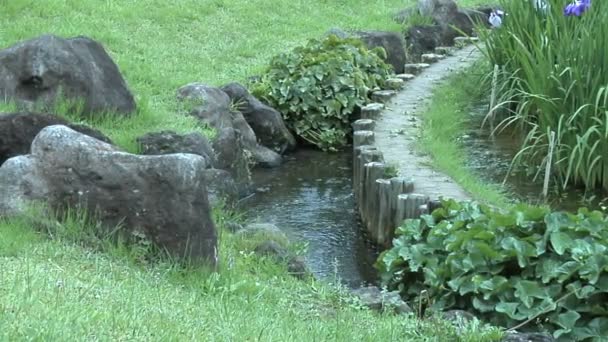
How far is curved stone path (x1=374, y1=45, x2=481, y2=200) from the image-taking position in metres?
9.55

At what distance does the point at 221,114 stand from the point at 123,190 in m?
4.93

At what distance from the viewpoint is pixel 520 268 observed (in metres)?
7.11

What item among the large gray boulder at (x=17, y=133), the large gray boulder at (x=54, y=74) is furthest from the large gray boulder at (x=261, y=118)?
the large gray boulder at (x=17, y=133)

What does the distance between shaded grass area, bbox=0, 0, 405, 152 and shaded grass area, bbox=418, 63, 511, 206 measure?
7.40 ft

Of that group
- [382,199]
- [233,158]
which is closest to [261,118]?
[233,158]

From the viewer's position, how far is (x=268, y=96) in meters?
13.6

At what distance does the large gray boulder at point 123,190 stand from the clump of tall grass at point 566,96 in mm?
3596

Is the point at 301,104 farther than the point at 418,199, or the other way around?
the point at 301,104

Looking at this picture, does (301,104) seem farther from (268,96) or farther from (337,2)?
(337,2)

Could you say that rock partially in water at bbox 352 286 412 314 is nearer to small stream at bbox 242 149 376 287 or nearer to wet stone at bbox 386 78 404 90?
small stream at bbox 242 149 376 287

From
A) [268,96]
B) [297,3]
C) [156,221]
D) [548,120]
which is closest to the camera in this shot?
[156,221]

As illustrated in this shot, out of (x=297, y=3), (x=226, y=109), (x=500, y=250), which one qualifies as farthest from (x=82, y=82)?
(x=297, y=3)

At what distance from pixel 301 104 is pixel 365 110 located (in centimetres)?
128

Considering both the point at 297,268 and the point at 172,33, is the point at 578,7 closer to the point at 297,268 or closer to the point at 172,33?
the point at 297,268
